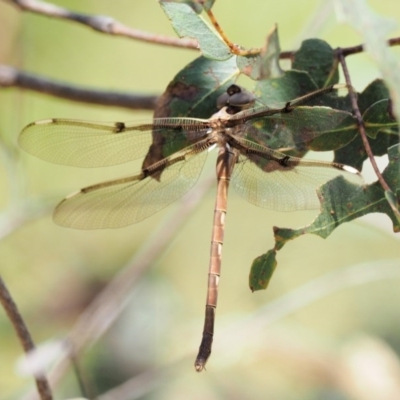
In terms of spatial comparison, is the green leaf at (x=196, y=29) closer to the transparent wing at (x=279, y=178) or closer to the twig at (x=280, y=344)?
the transparent wing at (x=279, y=178)

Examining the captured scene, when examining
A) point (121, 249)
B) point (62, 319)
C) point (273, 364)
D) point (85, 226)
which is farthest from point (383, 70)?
point (121, 249)

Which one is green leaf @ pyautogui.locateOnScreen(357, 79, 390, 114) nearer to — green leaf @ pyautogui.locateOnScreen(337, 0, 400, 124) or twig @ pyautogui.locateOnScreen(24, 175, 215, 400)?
green leaf @ pyautogui.locateOnScreen(337, 0, 400, 124)

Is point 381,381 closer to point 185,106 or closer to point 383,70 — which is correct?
point 185,106

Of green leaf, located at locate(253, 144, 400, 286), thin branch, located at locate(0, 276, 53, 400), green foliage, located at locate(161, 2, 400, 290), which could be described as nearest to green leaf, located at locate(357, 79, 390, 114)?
green foliage, located at locate(161, 2, 400, 290)

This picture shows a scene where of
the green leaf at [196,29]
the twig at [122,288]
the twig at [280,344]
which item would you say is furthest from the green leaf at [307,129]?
the twig at [280,344]

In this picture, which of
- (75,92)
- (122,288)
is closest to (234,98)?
(75,92)

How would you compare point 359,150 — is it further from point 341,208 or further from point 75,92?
point 75,92
